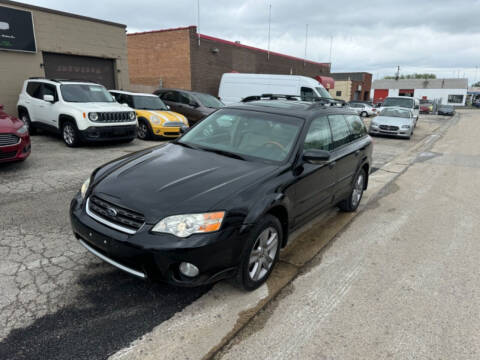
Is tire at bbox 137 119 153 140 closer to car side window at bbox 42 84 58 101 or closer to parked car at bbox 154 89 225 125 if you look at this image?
parked car at bbox 154 89 225 125

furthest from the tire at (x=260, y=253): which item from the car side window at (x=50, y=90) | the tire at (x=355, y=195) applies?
the car side window at (x=50, y=90)

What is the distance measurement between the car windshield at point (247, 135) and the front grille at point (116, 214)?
4.22ft

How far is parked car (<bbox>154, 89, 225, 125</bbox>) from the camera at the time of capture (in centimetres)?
1237

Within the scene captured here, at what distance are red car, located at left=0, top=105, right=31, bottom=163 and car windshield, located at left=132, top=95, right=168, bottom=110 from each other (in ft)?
16.4

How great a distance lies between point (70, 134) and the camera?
8812mm

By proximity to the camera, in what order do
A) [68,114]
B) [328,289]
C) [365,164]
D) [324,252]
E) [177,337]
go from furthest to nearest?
[68,114] < [365,164] < [324,252] < [328,289] < [177,337]

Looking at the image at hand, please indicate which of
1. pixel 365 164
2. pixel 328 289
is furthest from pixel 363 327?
pixel 365 164

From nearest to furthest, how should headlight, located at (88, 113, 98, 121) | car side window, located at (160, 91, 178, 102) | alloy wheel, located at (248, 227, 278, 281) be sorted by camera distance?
alloy wheel, located at (248, 227, 278, 281) < headlight, located at (88, 113, 98, 121) < car side window, located at (160, 91, 178, 102)

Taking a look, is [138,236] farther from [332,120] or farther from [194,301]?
[332,120]

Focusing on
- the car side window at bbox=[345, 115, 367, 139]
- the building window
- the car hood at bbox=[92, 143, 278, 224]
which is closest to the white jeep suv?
the car hood at bbox=[92, 143, 278, 224]

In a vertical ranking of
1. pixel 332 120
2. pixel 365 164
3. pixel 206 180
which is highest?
pixel 332 120

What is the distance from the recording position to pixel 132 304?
2.83 m

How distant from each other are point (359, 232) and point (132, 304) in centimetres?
311

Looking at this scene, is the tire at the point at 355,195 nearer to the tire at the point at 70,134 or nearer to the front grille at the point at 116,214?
the front grille at the point at 116,214
